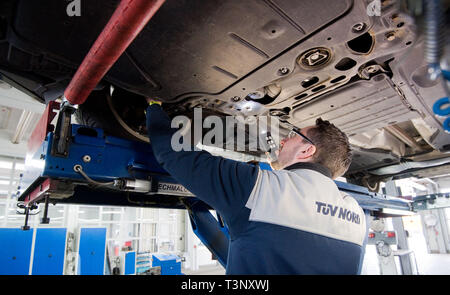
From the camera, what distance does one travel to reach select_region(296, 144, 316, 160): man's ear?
1.47 metres

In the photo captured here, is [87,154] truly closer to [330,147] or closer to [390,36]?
[330,147]

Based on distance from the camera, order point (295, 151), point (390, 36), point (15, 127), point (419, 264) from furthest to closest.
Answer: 1. point (419, 264)
2. point (15, 127)
3. point (295, 151)
4. point (390, 36)

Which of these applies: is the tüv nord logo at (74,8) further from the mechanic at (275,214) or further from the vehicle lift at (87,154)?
the mechanic at (275,214)

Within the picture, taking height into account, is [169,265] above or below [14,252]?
below

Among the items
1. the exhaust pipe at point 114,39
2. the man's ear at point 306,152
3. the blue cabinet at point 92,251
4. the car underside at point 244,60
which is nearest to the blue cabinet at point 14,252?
the blue cabinet at point 92,251

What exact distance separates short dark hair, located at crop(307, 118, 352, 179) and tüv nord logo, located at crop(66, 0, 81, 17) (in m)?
1.35

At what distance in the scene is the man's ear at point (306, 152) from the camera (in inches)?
57.8

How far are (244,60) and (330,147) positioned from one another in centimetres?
70

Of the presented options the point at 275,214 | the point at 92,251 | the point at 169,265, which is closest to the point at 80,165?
the point at 275,214

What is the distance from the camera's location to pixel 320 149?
1.47 metres

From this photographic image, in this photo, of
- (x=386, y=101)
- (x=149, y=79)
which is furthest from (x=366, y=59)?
(x=149, y=79)

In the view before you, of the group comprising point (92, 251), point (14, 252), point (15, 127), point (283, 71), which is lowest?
point (92, 251)

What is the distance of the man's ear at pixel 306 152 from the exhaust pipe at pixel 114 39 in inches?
41.5

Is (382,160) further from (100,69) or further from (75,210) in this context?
(75,210)
